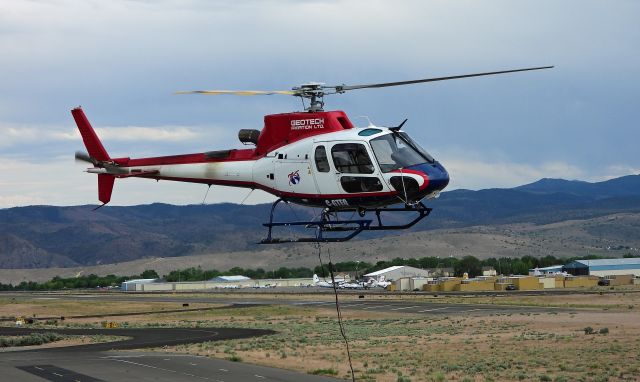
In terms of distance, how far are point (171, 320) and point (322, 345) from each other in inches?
1376

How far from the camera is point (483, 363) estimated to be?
58.0 meters

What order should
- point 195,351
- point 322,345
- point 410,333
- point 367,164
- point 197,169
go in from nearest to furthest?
1. point 367,164
2. point 197,169
3. point 195,351
4. point 322,345
5. point 410,333

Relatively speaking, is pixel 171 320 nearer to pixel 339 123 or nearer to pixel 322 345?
pixel 322 345

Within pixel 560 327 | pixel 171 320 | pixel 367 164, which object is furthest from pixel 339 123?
pixel 171 320

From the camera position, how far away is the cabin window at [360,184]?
103 feet

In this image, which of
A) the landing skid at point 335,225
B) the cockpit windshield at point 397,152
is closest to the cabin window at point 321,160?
the landing skid at point 335,225

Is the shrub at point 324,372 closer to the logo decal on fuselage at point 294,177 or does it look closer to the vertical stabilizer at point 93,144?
the vertical stabilizer at point 93,144

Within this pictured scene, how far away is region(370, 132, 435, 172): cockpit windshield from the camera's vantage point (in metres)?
31.2

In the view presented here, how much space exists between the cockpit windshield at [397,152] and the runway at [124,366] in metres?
21.8

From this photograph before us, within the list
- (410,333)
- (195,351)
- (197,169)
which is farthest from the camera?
(410,333)

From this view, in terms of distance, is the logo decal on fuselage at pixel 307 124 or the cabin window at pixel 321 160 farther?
the logo decal on fuselage at pixel 307 124

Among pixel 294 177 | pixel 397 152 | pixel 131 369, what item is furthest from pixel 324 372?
pixel 397 152

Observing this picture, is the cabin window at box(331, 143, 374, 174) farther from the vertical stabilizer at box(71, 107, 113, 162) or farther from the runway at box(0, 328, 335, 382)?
the runway at box(0, 328, 335, 382)

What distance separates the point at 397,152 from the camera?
3150 cm
